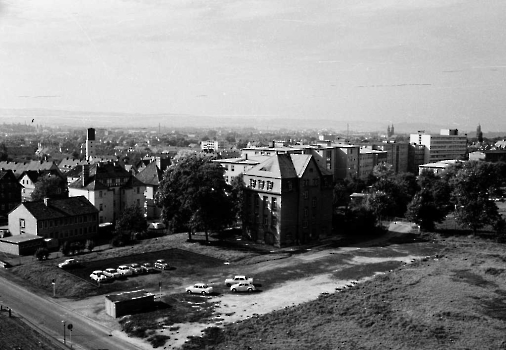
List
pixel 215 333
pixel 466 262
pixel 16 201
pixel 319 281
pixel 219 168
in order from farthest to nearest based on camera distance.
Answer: pixel 16 201 → pixel 219 168 → pixel 466 262 → pixel 319 281 → pixel 215 333

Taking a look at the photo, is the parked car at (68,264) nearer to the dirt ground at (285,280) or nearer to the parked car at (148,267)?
the parked car at (148,267)

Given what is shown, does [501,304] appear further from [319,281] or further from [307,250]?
[307,250]

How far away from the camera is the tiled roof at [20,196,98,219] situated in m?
52.8

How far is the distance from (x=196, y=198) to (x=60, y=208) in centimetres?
1543

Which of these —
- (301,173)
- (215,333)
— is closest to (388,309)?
(215,333)

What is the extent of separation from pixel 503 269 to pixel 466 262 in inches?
133

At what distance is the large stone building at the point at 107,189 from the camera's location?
203 ft

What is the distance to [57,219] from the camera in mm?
53438

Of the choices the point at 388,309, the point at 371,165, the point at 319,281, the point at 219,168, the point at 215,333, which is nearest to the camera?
the point at 215,333

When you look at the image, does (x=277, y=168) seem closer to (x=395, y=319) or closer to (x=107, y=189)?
(x=107, y=189)

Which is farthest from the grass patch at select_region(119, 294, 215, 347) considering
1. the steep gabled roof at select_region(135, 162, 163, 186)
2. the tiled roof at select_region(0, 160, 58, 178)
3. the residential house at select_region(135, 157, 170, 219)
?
the tiled roof at select_region(0, 160, 58, 178)

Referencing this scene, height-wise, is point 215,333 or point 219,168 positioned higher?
point 219,168

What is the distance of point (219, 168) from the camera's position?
53.2 meters

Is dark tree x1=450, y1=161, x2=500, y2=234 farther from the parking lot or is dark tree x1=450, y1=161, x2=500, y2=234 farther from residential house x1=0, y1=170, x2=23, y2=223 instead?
residential house x1=0, y1=170, x2=23, y2=223
